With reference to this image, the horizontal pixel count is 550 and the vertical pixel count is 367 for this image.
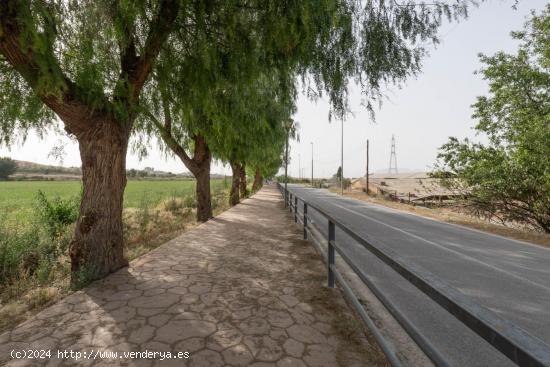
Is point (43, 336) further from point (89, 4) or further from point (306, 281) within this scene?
point (89, 4)

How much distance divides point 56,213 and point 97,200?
6258 millimetres

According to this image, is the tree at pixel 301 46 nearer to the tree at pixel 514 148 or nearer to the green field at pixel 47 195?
the green field at pixel 47 195

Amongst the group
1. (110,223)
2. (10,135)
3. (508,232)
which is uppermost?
(10,135)

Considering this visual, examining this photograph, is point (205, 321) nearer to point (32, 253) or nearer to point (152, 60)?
point (152, 60)

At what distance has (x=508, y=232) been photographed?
33.2 ft

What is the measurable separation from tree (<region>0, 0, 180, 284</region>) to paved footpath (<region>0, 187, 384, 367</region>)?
2.82 ft

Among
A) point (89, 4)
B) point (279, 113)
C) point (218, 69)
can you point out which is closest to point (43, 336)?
point (89, 4)

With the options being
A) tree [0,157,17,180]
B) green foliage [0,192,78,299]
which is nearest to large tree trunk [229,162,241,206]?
green foliage [0,192,78,299]

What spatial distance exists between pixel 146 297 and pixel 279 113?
837 cm

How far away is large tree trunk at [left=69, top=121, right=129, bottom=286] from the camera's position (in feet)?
14.6

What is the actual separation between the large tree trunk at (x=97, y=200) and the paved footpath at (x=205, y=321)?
444 millimetres

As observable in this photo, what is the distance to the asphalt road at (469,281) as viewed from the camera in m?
3.00

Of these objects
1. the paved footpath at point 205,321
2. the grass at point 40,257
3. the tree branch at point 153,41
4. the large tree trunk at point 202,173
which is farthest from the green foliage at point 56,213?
the tree branch at point 153,41

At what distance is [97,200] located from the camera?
455cm
